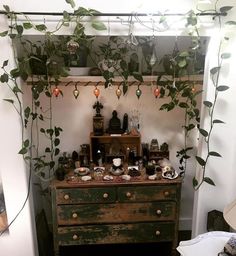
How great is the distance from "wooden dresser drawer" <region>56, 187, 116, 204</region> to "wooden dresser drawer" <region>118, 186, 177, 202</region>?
87 millimetres

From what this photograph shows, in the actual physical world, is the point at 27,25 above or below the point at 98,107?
above

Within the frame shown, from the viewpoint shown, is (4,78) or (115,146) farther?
(115,146)

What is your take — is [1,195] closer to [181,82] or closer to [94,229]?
[94,229]

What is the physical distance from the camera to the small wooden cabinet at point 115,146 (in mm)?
2656

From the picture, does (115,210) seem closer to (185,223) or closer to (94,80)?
(185,223)

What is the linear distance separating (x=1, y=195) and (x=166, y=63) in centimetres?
171

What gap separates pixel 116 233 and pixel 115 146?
2.61 feet

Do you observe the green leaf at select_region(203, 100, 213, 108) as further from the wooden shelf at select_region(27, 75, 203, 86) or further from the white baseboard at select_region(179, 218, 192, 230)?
the white baseboard at select_region(179, 218, 192, 230)

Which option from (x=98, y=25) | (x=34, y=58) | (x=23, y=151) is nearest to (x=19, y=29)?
(x=34, y=58)

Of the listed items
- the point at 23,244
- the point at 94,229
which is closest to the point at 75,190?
the point at 94,229

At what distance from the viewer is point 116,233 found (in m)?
2.46

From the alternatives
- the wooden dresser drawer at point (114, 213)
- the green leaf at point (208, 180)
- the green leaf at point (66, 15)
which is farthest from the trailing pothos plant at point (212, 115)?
the green leaf at point (66, 15)

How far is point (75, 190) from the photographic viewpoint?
2.34 meters

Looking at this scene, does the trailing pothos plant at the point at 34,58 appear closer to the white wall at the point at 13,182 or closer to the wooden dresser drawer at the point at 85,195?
the white wall at the point at 13,182
